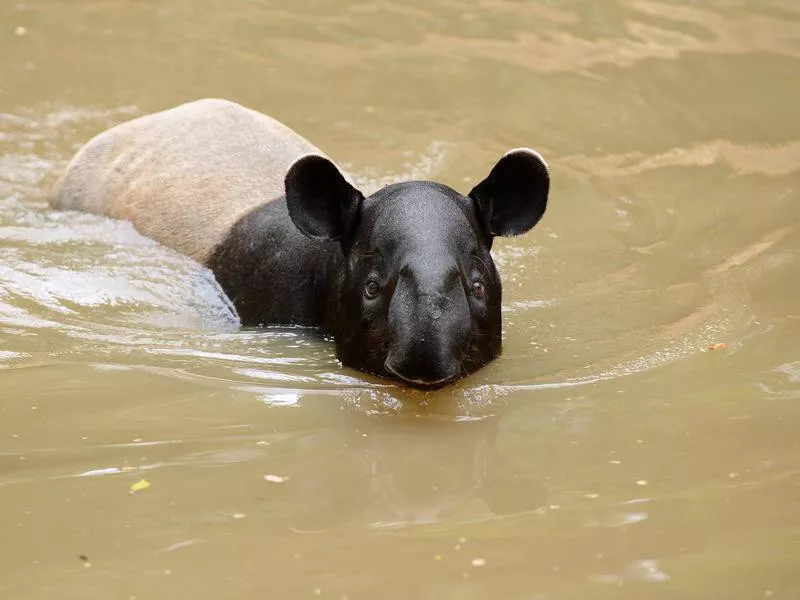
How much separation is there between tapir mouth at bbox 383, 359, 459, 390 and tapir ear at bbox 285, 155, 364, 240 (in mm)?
1201

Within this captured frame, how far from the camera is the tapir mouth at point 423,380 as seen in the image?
16.9 ft

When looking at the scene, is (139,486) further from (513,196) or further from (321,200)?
(513,196)

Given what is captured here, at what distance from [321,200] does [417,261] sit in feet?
3.39

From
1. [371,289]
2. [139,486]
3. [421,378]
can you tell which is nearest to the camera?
[139,486]

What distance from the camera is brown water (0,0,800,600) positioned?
3.70 metres

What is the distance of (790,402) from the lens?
5211 millimetres

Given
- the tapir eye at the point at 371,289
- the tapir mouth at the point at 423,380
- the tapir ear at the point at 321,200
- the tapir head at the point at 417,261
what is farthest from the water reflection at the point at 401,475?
the tapir ear at the point at 321,200

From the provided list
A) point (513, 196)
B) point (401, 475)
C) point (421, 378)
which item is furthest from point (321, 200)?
point (401, 475)

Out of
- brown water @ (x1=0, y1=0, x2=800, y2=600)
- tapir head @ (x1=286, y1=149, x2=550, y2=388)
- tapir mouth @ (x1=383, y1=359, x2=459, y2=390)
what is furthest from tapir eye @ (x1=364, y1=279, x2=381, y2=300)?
tapir mouth @ (x1=383, y1=359, x2=459, y2=390)

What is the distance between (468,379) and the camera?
5.72 metres

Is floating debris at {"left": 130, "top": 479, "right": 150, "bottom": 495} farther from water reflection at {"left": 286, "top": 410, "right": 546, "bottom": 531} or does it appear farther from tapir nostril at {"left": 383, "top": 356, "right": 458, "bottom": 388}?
tapir nostril at {"left": 383, "top": 356, "right": 458, "bottom": 388}

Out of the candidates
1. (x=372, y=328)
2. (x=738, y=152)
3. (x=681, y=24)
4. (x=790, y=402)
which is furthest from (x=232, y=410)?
(x=681, y=24)

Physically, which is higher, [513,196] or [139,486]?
[513,196]

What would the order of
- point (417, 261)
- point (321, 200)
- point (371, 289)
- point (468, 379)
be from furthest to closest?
point (321, 200), point (371, 289), point (468, 379), point (417, 261)
